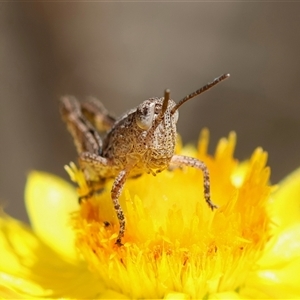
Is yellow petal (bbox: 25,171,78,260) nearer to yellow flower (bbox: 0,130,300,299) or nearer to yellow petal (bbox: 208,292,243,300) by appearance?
yellow flower (bbox: 0,130,300,299)

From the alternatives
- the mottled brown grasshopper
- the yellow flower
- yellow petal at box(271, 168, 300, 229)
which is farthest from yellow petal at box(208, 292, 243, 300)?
yellow petal at box(271, 168, 300, 229)

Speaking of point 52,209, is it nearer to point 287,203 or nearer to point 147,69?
point 287,203

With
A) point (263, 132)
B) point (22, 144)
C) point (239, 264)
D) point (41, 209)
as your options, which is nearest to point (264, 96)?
point (263, 132)

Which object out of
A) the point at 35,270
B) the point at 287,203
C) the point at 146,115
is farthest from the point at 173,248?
the point at 287,203

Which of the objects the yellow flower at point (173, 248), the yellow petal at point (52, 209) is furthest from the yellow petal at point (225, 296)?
the yellow petal at point (52, 209)

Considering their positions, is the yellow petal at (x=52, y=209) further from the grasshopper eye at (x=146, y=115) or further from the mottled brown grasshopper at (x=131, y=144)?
the grasshopper eye at (x=146, y=115)

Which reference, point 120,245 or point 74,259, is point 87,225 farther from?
point 74,259

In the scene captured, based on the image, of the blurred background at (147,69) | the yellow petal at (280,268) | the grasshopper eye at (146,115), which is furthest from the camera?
the blurred background at (147,69)
